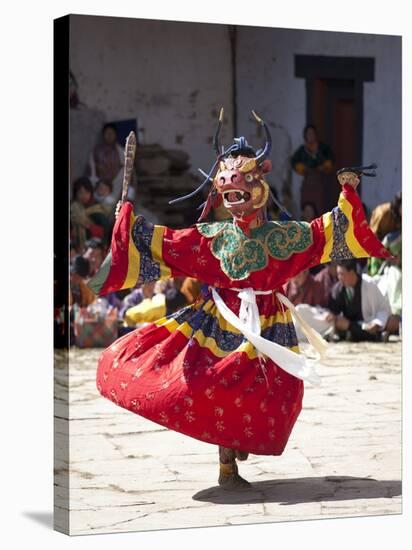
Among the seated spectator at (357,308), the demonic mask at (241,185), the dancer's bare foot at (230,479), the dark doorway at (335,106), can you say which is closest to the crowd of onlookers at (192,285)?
the seated spectator at (357,308)

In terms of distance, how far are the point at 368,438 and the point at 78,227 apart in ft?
9.37

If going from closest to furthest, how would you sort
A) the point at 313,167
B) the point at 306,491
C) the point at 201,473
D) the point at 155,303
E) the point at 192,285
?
the point at 306,491 < the point at 201,473 < the point at 313,167 < the point at 155,303 < the point at 192,285

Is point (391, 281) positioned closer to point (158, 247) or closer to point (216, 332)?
point (216, 332)

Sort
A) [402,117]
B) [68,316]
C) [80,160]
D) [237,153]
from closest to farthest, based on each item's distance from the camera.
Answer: [68,316], [237,153], [402,117], [80,160]

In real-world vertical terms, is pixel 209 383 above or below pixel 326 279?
below

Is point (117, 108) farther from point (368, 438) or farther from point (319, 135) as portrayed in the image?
point (368, 438)

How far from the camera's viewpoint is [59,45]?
730cm

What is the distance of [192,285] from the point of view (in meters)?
12.6

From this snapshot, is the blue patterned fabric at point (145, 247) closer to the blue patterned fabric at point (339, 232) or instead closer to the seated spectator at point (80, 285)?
the blue patterned fabric at point (339, 232)

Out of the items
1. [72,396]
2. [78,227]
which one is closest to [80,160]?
[78,227]

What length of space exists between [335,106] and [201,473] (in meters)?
3.94

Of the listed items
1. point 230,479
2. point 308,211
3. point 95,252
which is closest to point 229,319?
Answer: point 230,479

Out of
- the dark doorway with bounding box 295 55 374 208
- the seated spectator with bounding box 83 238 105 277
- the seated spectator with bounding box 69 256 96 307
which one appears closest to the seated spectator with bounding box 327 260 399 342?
the dark doorway with bounding box 295 55 374 208

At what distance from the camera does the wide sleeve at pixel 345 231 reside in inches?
305
